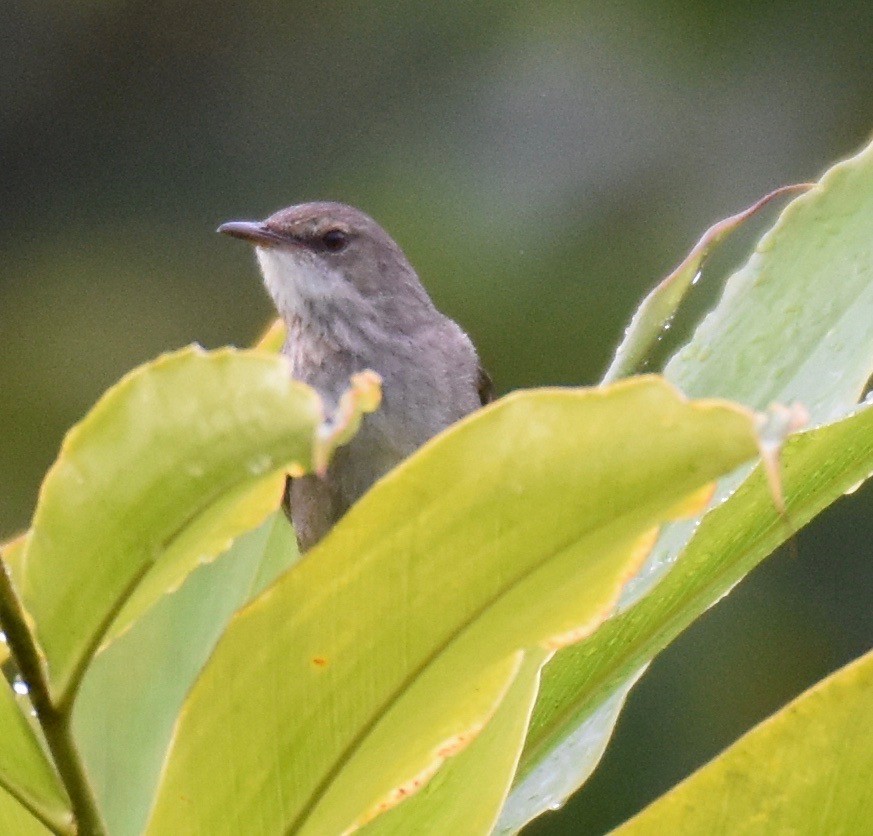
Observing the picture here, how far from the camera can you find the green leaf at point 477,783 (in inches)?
34.5

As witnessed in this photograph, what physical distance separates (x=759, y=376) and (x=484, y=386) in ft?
3.87

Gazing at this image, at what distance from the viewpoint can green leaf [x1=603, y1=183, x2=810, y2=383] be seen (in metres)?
1.09

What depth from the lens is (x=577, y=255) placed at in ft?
11.3

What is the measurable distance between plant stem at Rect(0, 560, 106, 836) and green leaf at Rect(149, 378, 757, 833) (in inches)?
1.5

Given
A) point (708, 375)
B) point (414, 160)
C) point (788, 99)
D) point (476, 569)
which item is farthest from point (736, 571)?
point (788, 99)

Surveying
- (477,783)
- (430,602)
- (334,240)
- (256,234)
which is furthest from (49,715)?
(334,240)

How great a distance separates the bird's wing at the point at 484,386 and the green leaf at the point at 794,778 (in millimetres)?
1530

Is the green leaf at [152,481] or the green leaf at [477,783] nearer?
the green leaf at [152,481]

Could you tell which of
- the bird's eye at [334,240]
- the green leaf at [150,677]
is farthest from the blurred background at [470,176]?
the green leaf at [150,677]

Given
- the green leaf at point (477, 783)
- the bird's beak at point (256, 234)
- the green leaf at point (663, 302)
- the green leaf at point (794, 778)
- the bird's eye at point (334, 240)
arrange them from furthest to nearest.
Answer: the bird's eye at point (334, 240) < the bird's beak at point (256, 234) < the green leaf at point (663, 302) < the green leaf at point (477, 783) < the green leaf at point (794, 778)

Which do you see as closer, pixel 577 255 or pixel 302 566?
pixel 302 566

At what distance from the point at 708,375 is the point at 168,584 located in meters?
0.56

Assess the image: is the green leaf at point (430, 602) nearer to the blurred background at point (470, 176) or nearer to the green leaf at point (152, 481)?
the green leaf at point (152, 481)

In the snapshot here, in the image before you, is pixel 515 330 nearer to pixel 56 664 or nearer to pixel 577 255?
pixel 577 255
